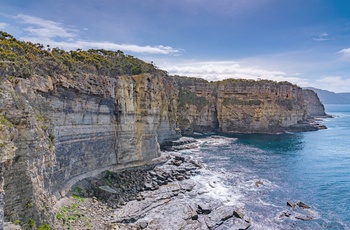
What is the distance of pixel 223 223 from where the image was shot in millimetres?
27422

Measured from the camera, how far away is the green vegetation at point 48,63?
2087 cm

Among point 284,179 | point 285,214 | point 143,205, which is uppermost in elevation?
point 143,205

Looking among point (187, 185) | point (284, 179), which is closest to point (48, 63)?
point (187, 185)

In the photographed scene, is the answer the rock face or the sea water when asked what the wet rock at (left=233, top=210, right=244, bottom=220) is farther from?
the rock face

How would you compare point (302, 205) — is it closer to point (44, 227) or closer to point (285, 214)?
point (285, 214)

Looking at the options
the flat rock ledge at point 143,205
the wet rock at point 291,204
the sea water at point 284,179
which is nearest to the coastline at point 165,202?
the flat rock ledge at point 143,205

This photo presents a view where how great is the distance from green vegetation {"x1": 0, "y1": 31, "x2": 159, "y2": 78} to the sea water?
77.4 feet

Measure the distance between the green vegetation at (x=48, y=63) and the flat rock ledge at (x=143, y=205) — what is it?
12.3 m

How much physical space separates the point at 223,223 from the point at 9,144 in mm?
21416

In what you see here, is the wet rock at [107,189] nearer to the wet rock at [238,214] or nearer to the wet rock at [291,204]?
the wet rock at [238,214]

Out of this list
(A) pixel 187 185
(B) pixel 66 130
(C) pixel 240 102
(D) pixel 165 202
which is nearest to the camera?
(B) pixel 66 130

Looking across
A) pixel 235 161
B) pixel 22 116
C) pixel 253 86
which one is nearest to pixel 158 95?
pixel 235 161

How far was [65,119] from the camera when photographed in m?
29.0

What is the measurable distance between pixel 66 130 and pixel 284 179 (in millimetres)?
32762
